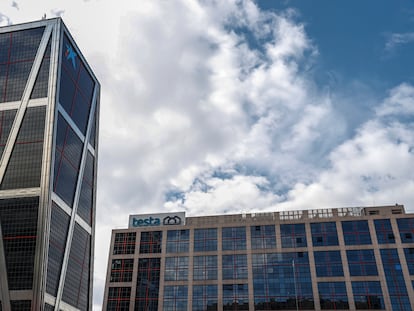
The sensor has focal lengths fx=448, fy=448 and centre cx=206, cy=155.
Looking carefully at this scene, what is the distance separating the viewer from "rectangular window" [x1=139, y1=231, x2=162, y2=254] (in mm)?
150250

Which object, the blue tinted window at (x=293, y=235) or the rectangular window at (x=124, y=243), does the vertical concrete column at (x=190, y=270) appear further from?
the blue tinted window at (x=293, y=235)

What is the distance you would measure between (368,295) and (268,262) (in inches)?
1183

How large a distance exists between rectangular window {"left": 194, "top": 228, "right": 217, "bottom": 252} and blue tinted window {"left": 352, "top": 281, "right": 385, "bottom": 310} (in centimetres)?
4487

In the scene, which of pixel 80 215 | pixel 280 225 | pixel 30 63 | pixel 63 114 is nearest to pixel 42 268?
pixel 80 215

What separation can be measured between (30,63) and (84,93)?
18.8 m

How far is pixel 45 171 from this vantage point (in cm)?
10394

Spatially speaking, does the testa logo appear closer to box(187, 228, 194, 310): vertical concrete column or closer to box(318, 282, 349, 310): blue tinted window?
box(187, 228, 194, 310): vertical concrete column

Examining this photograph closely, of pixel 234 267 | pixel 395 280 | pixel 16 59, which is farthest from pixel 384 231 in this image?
pixel 16 59

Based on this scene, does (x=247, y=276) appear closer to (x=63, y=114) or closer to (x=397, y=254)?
(x=397, y=254)

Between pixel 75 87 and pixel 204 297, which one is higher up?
pixel 75 87

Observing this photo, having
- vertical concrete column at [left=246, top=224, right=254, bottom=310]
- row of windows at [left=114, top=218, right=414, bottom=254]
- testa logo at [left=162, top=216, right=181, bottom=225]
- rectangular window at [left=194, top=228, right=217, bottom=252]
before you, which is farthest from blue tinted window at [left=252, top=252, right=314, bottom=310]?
testa logo at [left=162, top=216, right=181, bottom=225]

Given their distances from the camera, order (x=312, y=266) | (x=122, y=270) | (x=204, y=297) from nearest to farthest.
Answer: (x=312, y=266), (x=204, y=297), (x=122, y=270)

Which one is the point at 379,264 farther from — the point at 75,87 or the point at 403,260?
the point at 75,87

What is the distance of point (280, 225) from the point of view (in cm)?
14438
